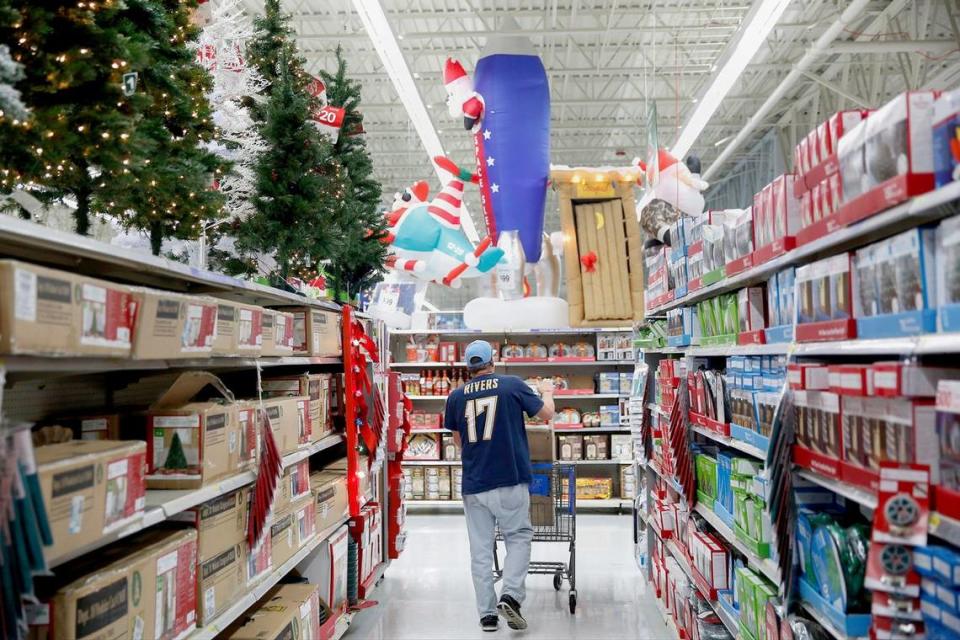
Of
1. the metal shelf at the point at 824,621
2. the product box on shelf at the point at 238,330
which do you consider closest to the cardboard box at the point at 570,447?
the product box on shelf at the point at 238,330

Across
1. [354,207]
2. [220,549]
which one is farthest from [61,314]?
[354,207]

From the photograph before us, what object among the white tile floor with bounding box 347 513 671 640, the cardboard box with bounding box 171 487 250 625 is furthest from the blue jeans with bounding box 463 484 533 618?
the cardboard box with bounding box 171 487 250 625

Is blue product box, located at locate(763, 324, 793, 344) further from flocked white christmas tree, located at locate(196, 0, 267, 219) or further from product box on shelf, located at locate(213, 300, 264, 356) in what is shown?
flocked white christmas tree, located at locate(196, 0, 267, 219)

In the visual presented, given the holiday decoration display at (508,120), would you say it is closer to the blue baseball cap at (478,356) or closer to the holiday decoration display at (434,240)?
the holiday decoration display at (434,240)

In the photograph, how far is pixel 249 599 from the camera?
9.55 feet

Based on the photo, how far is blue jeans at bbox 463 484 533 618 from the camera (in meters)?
4.81

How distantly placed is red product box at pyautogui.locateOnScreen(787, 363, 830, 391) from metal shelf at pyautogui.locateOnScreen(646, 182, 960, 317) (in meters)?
0.35

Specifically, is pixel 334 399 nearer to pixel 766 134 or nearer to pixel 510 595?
pixel 510 595

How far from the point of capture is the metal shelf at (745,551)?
2597mm

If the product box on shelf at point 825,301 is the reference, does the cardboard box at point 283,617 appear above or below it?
below

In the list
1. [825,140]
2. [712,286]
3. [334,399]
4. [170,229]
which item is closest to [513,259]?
[334,399]

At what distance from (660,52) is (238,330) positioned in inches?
455

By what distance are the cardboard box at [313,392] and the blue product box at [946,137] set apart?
298 cm

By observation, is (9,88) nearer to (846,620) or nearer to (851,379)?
(851,379)
